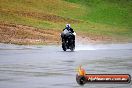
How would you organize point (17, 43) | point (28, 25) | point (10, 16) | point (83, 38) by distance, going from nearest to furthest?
point (17, 43), point (83, 38), point (28, 25), point (10, 16)

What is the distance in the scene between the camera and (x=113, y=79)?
530 inches

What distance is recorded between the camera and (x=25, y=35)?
2287 inches

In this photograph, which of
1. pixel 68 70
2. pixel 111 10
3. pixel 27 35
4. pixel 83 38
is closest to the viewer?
pixel 68 70

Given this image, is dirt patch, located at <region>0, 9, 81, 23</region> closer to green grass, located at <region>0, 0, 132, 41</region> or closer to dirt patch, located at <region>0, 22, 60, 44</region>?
green grass, located at <region>0, 0, 132, 41</region>

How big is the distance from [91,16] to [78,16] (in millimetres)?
3514

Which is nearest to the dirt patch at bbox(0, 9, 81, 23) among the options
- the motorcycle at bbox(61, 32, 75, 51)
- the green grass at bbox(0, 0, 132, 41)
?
the green grass at bbox(0, 0, 132, 41)

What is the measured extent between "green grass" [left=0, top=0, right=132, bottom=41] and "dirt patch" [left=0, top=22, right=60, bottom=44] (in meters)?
6.37

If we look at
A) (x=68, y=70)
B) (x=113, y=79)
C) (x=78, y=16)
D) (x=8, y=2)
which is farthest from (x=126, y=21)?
(x=113, y=79)

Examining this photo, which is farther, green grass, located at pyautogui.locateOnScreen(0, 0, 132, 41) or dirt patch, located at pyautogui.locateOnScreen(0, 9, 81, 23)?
dirt patch, located at pyautogui.locateOnScreen(0, 9, 81, 23)

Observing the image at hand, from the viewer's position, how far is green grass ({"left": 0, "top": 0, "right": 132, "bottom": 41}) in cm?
7612

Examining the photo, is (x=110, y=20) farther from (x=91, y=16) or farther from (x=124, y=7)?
(x=124, y=7)

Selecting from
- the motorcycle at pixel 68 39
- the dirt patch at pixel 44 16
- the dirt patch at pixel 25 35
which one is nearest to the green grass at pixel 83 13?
the dirt patch at pixel 44 16

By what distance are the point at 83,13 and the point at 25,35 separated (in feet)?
127

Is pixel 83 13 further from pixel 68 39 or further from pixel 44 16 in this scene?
pixel 68 39
